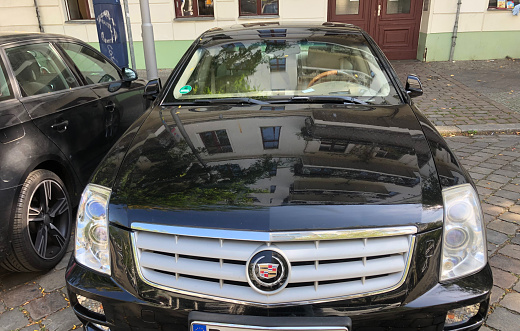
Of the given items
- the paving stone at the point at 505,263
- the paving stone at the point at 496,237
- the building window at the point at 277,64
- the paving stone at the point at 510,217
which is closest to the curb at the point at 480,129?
the paving stone at the point at 510,217

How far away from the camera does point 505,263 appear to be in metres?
2.79

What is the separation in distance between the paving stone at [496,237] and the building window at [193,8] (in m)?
9.04

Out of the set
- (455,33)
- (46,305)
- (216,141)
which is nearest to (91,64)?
(46,305)

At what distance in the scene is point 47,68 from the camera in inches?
128

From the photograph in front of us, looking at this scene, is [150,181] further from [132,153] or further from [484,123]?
[484,123]

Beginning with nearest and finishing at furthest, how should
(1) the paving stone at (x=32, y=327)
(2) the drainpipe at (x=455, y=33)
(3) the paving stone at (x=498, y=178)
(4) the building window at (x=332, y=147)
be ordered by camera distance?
(4) the building window at (x=332, y=147)
(1) the paving stone at (x=32, y=327)
(3) the paving stone at (x=498, y=178)
(2) the drainpipe at (x=455, y=33)

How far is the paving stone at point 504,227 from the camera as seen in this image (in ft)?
10.4

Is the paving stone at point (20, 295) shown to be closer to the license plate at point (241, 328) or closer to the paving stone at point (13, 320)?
the paving stone at point (13, 320)

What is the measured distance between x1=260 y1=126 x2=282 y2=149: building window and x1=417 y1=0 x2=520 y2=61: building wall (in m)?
9.69

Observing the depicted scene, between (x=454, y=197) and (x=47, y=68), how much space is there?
3.14m

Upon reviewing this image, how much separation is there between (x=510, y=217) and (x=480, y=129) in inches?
102

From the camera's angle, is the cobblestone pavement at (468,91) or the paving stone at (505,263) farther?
the cobblestone pavement at (468,91)

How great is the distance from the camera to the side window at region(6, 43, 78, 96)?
2898 mm

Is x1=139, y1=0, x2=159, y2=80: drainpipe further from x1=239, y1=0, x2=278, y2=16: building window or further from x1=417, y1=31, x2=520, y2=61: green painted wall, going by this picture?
x1=417, y1=31, x2=520, y2=61: green painted wall
